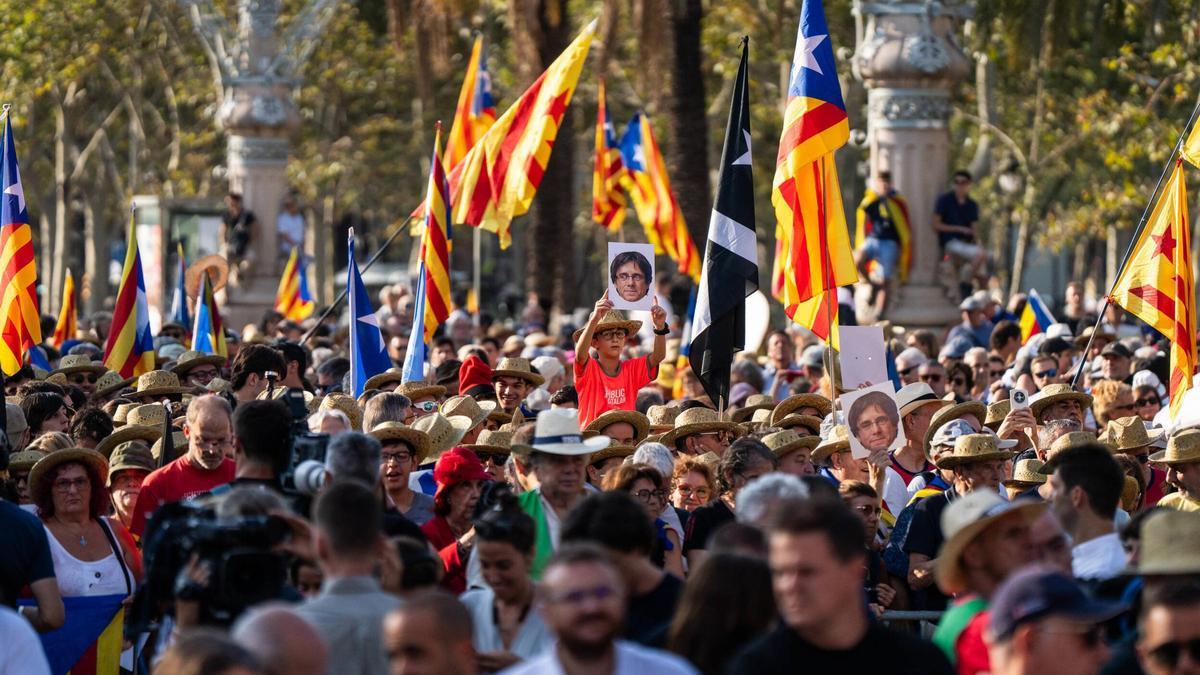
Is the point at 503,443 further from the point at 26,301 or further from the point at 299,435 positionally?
the point at 26,301

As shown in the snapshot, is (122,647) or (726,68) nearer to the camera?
(122,647)

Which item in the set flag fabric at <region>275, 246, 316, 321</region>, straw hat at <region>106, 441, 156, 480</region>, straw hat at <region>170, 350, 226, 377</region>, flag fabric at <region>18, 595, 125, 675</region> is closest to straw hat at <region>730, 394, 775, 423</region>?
straw hat at <region>170, 350, 226, 377</region>

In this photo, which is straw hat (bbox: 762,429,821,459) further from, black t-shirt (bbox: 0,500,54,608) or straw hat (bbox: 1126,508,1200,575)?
straw hat (bbox: 1126,508,1200,575)

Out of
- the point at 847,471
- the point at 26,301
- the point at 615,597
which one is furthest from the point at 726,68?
the point at 615,597

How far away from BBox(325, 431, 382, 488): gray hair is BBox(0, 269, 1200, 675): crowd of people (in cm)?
1

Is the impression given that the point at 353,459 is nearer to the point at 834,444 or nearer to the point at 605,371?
the point at 834,444

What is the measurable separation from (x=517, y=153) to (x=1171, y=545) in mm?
11617

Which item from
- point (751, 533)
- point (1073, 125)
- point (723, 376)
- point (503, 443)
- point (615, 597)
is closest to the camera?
point (615, 597)

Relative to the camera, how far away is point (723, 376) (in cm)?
1259

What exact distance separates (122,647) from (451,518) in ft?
4.87

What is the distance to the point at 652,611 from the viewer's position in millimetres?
6902

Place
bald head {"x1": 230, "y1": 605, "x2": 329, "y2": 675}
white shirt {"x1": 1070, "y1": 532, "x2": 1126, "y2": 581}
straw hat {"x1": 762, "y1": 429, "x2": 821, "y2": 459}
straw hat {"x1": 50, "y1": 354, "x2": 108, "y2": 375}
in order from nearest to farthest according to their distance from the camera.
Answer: bald head {"x1": 230, "y1": 605, "x2": 329, "y2": 675} < white shirt {"x1": 1070, "y1": 532, "x2": 1126, "y2": 581} < straw hat {"x1": 762, "y1": 429, "x2": 821, "y2": 459} < straw hat {"x1": 50, "y1": 354, "x2": 108, "y2": 375}

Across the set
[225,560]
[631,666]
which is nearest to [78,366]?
[225,560]

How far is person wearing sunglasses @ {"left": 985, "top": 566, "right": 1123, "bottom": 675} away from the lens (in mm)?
5500
